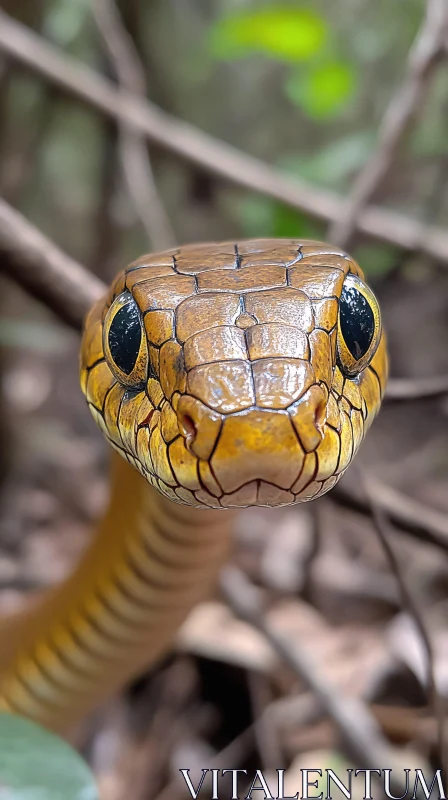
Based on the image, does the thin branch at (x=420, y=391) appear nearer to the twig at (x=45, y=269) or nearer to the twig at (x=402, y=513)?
the twig at (x=402, y=513)

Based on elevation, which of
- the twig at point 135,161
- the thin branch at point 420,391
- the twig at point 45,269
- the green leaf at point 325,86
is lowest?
the thin branch at point 420,391

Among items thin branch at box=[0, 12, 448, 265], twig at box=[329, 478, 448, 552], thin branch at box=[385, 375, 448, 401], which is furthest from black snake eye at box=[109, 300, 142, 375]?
thin branch at box=[0, 12, 448, 265]

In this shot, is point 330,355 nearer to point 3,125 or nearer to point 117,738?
point 117,738

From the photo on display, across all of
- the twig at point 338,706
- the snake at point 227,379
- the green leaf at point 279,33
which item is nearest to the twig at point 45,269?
the snake at point 227,379

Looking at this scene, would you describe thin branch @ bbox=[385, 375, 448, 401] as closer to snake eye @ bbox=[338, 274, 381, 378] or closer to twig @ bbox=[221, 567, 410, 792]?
snake eye @ bbox=[338, 274, 381, 378]

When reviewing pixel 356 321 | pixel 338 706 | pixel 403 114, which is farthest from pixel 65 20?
pixel 338 706

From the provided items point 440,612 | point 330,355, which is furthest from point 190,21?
point 330,355
